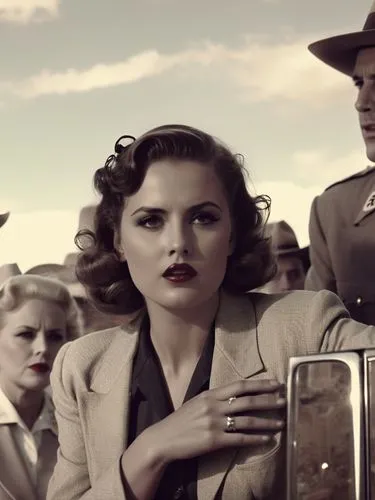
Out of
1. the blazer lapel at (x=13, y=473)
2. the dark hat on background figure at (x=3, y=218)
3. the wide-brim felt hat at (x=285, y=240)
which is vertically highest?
the dark hat on background figure at (x=3, y=218)

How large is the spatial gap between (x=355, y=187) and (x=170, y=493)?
79 centimetres

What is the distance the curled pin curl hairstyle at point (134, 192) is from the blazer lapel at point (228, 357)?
0.04 m

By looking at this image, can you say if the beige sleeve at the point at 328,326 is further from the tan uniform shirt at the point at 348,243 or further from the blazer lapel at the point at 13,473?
the blazer lapel at the point at 13,473

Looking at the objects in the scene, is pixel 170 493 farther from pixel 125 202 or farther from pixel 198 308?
pixel 125 202

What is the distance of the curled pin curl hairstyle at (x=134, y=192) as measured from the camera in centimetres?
118

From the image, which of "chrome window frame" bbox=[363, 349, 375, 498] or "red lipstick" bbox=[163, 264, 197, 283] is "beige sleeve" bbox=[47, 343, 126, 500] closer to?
"red lipstick" bbox=[163, 264, 197, 283]

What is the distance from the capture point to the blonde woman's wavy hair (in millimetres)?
1710

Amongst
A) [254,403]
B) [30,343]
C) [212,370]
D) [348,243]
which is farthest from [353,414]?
[30,343]

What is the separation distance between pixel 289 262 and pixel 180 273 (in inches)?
36.8

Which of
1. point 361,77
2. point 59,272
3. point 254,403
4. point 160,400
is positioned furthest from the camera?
point 59,272

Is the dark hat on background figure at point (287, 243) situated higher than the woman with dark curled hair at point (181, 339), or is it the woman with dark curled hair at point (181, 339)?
the dark hat on background figure at point (287, 243)

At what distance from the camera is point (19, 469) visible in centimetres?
168

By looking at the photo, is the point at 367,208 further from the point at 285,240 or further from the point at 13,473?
the point at 13,473

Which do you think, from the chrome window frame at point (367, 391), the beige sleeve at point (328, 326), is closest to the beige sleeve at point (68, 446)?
the beige sleeve at point (328, 326)
